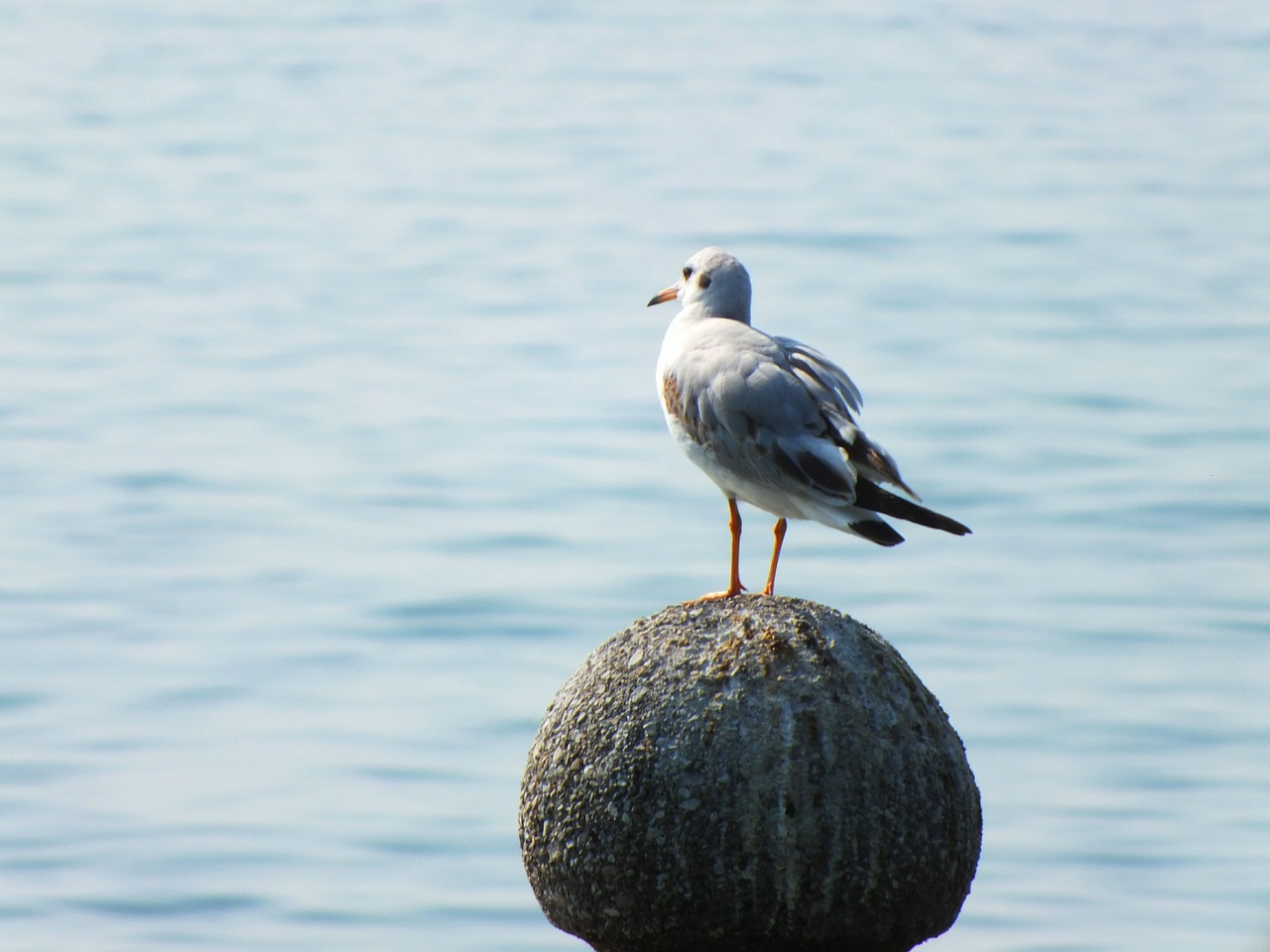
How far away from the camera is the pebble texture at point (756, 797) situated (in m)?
4.96

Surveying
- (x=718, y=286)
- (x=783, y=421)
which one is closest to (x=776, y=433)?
(x=783, y=421)

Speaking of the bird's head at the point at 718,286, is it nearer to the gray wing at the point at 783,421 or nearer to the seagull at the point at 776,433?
the seagull at the point at 776,433

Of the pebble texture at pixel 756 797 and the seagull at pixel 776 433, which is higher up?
the seagull at pixel 776 433

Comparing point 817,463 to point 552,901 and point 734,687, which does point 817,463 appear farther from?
point 552,901

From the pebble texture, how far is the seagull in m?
0.42

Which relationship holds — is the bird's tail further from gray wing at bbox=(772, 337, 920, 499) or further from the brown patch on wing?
the brown patch on wing

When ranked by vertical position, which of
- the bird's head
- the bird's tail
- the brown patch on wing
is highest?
the bird's head

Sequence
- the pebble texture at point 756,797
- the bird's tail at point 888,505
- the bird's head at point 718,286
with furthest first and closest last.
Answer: the bird's head at point 718,286 → the bird's tail at point 888,505 → the pebble texture at point 756,797

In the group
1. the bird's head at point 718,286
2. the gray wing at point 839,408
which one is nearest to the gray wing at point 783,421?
the gray wing at point 839,408

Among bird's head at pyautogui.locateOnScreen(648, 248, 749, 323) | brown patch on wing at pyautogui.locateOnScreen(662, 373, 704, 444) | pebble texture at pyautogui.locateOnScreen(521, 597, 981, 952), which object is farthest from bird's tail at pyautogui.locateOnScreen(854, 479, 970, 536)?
bird's head at pyautogui.locateOnScreen(648, 248, 749, 323)

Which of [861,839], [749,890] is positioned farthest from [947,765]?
[749,890]

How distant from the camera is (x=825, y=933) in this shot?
5.04m

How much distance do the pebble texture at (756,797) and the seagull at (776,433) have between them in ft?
1.37

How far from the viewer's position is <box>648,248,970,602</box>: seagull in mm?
5551
